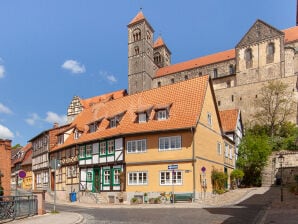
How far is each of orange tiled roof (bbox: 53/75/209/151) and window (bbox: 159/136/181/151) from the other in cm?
90

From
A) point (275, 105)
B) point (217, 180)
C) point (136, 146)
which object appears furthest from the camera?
point (275, 105)

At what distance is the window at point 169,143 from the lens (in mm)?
27625

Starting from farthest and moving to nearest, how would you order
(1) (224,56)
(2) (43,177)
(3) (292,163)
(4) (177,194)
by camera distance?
(1) (224,56) → (2) (43,177) → (3) (292,163) → (4) (177,194)

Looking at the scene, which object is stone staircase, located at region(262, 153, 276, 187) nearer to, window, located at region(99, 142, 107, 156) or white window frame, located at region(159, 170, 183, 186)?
white window frame, located at region(159, 170, 183, 186)

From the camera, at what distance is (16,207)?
53.7ft

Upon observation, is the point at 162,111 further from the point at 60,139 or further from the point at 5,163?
the point at 60,139

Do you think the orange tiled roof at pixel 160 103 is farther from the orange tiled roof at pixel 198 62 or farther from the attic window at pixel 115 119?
the orange tiled roof at pixel 198 62

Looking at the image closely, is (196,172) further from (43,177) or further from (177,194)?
(43,177)

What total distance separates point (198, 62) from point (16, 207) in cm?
7296

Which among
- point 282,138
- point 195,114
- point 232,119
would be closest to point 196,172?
point 195,114

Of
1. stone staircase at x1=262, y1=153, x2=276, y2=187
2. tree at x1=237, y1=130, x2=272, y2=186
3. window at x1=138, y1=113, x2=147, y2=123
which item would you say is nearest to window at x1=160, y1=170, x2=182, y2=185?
window at x1=138, y1=113, x2=147, y2=123

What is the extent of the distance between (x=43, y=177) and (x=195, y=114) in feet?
78.4

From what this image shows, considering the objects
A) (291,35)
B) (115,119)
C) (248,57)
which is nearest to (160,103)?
(115,119)

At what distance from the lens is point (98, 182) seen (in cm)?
3219
